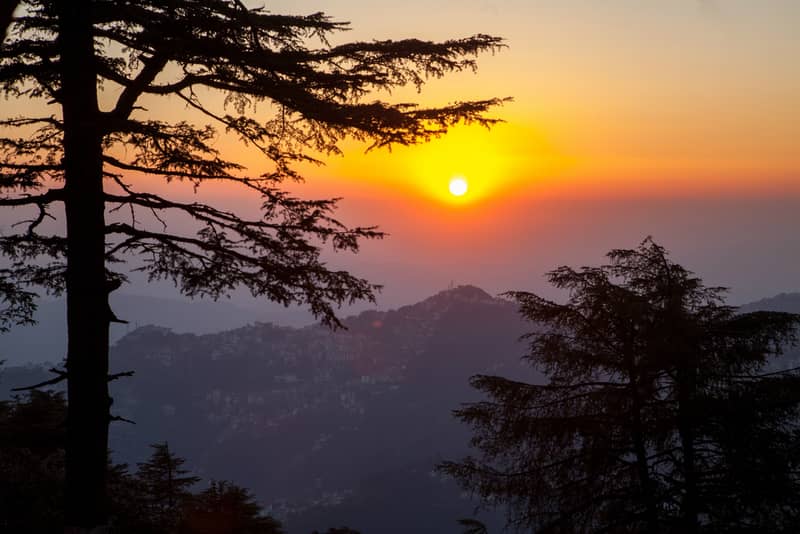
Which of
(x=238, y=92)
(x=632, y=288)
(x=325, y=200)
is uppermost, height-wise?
(x=238, y=92)

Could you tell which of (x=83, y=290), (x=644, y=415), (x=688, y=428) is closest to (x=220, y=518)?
(x=83, y=290)

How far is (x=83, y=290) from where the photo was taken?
7.16 metres

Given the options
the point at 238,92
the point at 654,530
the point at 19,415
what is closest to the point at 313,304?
the point at 238,92

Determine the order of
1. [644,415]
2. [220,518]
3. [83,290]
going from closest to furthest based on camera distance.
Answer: [83,290]
[644,415]
[220,518]

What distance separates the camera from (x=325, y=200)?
318 inches

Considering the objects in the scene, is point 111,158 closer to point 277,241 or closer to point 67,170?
point 67,170

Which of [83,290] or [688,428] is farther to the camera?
[688,428]

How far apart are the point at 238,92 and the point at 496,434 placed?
21.7 feet

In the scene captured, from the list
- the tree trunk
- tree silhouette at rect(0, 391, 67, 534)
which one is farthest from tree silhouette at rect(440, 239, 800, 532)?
tree silhouette at rect(0, 391, 67, 534)

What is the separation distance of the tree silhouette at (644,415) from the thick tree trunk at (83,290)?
17.6 feet

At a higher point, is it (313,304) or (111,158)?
(111,158)

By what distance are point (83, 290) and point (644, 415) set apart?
811cm

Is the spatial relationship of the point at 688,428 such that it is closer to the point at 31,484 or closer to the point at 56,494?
the point at 56,494

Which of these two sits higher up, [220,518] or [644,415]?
[644,415]
